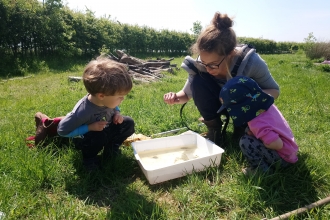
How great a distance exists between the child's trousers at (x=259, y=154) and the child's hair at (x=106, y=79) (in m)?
1.05

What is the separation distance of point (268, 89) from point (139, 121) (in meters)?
1.66

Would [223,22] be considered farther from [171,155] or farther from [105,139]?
[105,139]

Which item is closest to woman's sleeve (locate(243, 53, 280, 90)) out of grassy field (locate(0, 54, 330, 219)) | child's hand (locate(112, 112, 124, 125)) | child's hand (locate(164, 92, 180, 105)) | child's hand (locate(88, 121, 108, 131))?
grassy field (locate(0, 54, 330, 219))

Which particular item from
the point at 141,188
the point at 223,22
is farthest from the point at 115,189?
the point at 223,22

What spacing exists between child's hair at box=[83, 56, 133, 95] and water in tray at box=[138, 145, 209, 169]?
0.73 meters

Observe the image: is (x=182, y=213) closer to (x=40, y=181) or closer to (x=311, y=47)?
(x=40, y=181)

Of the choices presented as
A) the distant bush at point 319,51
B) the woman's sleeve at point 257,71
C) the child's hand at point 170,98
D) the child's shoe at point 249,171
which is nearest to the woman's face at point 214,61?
the woman's sleeve at point 257,71

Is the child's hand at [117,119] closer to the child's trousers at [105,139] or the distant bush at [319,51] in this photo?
the child's trousers at [105,139]

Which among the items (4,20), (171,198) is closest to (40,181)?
(171,198)

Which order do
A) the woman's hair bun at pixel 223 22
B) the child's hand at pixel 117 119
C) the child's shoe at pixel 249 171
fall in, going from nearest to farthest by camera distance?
the child's shoe at pixel 249 171
the woman's hair bun at pixel 223 22
the child's hand at pixel 117 119

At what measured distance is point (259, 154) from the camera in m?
1.91

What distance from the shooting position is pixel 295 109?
362cm

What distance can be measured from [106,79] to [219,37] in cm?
96

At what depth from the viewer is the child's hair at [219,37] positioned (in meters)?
1.95
